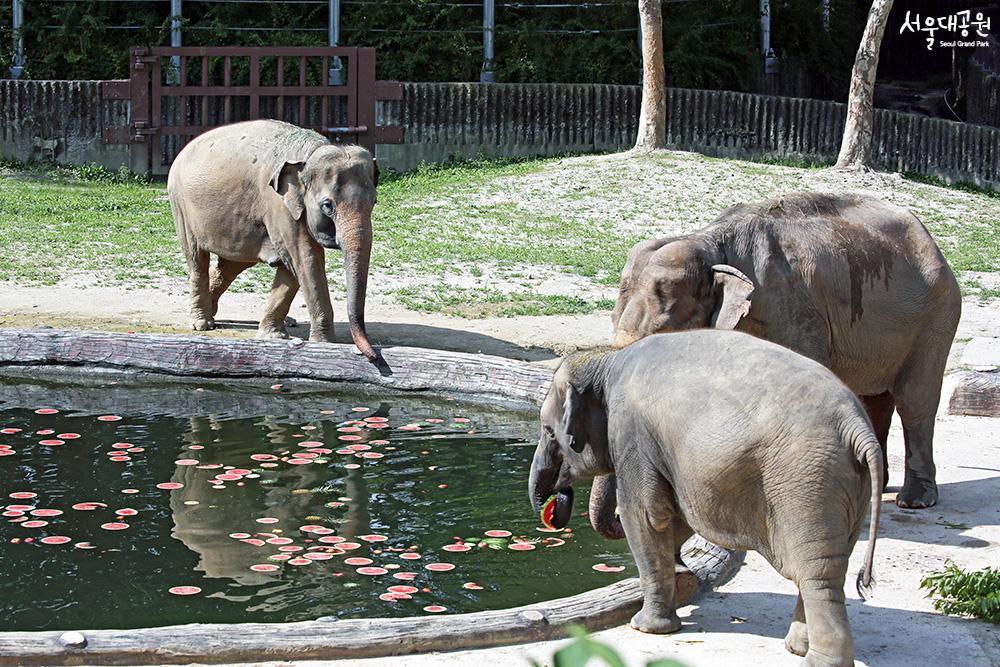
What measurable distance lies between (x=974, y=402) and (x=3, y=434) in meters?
6.23

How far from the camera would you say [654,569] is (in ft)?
19.8

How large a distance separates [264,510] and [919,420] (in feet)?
11.3

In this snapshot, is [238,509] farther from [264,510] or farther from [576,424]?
[576,424]

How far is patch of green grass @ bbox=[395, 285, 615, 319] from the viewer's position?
1367 centimetres

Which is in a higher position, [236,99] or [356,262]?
[236,99]

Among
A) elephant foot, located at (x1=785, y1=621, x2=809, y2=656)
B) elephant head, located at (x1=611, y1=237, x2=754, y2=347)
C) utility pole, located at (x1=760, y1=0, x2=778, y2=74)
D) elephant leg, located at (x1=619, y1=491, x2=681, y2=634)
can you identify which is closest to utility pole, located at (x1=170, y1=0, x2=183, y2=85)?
utility pole, located at (x1=760, y1=0, x2=778, y2=74)

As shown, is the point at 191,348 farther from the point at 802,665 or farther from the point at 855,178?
the point at 855,178

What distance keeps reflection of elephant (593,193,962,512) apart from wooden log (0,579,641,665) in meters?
0.89

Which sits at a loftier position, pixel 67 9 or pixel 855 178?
pixel 67 9

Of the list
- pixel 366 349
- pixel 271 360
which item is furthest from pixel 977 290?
pixel 271 360

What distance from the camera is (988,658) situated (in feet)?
19.1

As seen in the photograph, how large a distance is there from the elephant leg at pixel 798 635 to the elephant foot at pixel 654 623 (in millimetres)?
505

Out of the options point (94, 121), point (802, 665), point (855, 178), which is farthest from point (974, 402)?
point (94, 121)

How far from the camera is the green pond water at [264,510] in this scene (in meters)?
6.70
